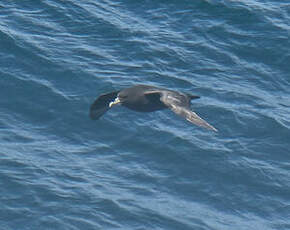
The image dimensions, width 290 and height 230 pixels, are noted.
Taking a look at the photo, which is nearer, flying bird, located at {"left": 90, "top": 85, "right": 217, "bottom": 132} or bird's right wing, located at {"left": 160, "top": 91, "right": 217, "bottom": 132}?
bird's right wing, located at {"left": 160, "top": 91, "right": 217, "bottom": 132}

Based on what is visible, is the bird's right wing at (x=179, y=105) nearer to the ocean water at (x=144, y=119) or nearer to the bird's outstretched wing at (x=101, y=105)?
the bird's outstretched wing at (x=101, y=105)

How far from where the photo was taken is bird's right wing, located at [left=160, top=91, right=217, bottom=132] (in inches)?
683

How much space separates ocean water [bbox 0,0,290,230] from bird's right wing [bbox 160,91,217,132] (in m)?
2.80

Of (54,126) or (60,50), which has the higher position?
(60,50)

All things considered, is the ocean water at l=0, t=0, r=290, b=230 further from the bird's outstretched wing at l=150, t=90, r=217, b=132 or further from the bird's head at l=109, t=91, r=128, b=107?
the bird's outstretched wing at l=150, t=90, r=217, b=132

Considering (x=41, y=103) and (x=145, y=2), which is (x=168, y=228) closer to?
(x=41, y=103)

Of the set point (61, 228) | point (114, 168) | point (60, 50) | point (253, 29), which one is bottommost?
point (61, 228)

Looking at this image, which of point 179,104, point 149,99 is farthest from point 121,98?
point 179,104

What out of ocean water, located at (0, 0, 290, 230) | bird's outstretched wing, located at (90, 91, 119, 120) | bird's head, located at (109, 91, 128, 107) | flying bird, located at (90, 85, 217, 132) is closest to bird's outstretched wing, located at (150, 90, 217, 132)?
flying bird, located at (90, 85, 217, 132)

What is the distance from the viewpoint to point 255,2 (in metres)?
29.5

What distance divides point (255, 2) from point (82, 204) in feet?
42.5

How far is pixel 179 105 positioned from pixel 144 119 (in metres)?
5.05

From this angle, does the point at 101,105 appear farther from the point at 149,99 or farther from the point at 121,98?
the point at 149,99

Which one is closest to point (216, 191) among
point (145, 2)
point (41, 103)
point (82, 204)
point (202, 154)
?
point (202, 154)
